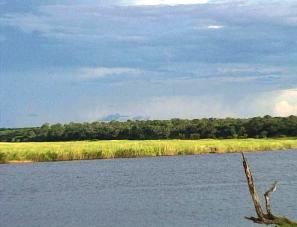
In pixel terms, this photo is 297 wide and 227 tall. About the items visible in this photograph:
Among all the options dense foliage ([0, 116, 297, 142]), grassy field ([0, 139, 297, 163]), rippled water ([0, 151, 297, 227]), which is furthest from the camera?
dense foliage ([0, 116, 297, 142])

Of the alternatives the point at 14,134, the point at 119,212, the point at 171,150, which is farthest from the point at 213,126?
the point at 119,212

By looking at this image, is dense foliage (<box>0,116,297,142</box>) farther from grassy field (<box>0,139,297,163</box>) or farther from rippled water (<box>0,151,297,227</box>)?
rippled water (<box>0,151,297,227</box>)

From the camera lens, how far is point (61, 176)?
62.2 metres

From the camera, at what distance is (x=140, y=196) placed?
42719 mm

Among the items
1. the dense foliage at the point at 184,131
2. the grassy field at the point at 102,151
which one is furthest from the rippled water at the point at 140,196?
the dense foliage at the point at 184,131

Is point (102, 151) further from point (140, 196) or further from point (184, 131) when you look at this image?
point (184, 131)

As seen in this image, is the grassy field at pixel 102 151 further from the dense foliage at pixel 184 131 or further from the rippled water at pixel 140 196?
the dense foliage at pixel 184 131

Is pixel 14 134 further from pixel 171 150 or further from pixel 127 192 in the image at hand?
pixel 127 192

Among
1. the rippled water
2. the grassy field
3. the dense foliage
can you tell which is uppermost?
the dense foliage

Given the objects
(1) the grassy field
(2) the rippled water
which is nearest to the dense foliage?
(1) the grassy field

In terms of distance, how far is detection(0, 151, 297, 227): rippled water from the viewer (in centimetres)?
3219

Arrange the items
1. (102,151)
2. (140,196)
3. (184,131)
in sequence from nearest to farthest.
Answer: (140,196)
(102,151)
(184,131)

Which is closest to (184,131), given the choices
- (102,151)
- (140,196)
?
(102,151)

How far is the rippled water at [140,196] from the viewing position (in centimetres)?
3219
